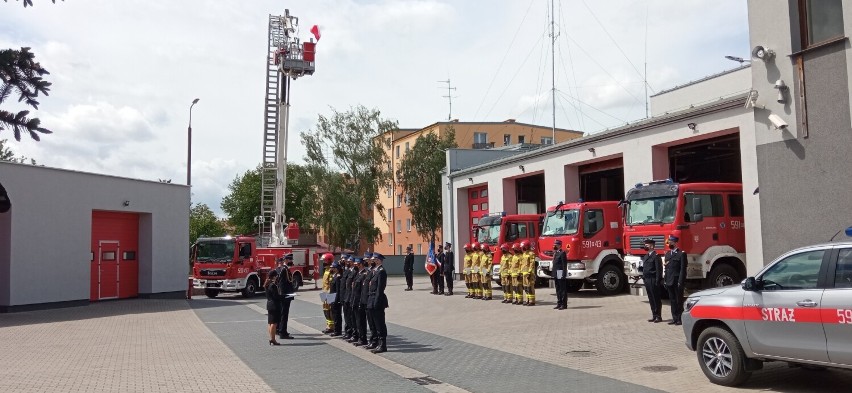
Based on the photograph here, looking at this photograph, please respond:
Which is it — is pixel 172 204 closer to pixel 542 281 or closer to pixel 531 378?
pixel 542 281

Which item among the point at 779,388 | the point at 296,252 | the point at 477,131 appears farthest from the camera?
the point at 477,131

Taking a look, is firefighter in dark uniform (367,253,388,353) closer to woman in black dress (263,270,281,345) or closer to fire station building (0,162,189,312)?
woman in black dress (263,270,281,345)

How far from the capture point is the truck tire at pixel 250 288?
2755 centimetres

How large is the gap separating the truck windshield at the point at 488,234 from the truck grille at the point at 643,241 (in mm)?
7438

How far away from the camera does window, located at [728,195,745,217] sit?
18016 mm

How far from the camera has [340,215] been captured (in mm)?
54000

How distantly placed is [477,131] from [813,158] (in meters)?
48.0

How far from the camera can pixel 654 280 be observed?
14.8 meters

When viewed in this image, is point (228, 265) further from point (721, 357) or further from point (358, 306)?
point (721, 357)

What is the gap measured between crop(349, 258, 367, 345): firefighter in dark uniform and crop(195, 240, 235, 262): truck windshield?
14870mm

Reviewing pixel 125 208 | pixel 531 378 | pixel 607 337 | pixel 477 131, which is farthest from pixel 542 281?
pixel 477 131

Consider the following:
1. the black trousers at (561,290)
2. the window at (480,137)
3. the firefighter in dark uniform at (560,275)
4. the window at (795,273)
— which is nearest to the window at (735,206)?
the firefighter in dark uniform at (560,275)

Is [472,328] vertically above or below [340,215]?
below

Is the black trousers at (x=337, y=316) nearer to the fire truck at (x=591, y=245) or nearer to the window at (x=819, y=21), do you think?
the fire truck at (x=591, y=245)
